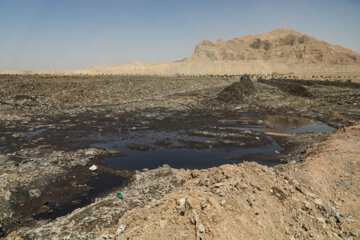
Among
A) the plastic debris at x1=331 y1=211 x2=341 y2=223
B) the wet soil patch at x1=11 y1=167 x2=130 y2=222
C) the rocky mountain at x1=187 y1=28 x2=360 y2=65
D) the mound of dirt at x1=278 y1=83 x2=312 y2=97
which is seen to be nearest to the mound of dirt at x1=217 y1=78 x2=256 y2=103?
the mound of dirt at x1=278 y1=83 x2=312 y2=97

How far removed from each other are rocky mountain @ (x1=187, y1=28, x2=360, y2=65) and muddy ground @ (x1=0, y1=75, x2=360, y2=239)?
96.7 meters

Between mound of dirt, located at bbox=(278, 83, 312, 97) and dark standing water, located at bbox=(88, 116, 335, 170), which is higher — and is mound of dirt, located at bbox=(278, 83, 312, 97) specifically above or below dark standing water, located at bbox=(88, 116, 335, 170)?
above

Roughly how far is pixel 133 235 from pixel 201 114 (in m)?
14.4

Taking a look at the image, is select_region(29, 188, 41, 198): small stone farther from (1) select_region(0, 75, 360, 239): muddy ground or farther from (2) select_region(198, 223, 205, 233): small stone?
(2) select_region(198, 223, 205, 233): small stone

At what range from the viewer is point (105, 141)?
11742 mm

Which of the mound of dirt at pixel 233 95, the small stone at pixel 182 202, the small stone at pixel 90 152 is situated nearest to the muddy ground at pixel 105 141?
the small stone at pixel 90 152

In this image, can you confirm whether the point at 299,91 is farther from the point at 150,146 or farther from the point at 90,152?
the point at 90,152

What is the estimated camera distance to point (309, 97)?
2609 cm

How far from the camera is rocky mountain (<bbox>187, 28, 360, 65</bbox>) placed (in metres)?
102

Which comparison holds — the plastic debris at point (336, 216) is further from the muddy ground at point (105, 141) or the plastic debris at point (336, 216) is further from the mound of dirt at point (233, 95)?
the mound of dirt at point (233, 95)

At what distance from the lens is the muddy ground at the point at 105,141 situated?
238 inches

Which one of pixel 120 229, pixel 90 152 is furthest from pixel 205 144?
pixel 120 229

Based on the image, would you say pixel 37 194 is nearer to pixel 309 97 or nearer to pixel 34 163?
pixel 34 163

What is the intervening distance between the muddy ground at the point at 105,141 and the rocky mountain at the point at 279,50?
96697 mm
